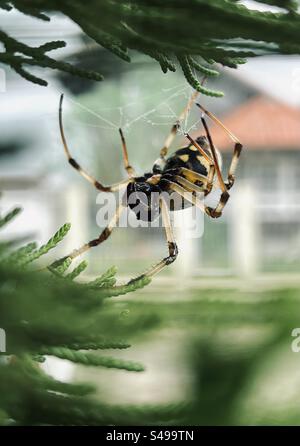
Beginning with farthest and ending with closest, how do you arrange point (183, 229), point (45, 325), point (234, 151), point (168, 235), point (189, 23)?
point (183, 229) → point (168, 235) → point (234, 151) → point (189, 23) → point (45, 325)

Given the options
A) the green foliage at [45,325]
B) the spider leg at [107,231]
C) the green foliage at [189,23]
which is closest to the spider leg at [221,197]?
the spider leg at [107,231]

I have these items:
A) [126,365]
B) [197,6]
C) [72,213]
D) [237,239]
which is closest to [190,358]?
[197,6]

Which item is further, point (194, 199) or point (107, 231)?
point (107, 231)

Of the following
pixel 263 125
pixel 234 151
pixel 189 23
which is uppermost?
pixel 263 125

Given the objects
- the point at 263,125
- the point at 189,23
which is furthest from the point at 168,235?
the point at 263,125

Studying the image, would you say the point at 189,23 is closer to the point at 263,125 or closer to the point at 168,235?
the point at 168,235

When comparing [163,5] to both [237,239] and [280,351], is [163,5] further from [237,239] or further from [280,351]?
[237,239]

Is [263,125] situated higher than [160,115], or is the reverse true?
[263,125]
